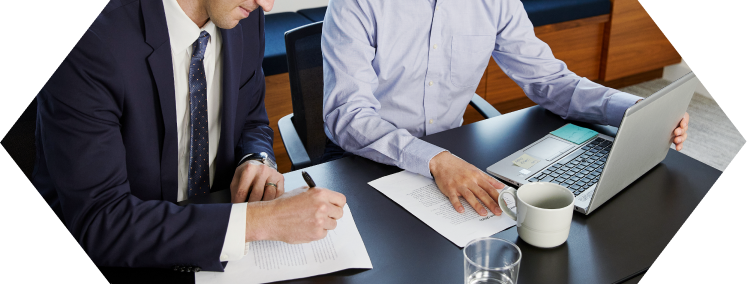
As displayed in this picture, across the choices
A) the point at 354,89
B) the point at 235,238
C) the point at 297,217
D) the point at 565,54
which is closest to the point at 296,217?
the point at 297,217

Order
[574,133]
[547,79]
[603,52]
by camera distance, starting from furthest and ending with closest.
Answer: [603,52] → [547,79] → [574,133]

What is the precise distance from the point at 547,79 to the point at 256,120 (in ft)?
2.82

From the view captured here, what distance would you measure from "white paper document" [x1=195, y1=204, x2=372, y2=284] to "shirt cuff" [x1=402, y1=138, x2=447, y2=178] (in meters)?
0.27

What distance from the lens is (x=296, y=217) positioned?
3.15ft

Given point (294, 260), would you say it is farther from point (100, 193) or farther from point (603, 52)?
point (603, 52)

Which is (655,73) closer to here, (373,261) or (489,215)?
(489,215)

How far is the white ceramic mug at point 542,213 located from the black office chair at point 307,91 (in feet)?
2.27

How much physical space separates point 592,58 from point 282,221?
3134mm

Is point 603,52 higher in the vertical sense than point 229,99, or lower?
lower

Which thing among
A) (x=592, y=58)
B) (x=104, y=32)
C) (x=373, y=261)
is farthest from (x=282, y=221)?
(x=592, y=58)

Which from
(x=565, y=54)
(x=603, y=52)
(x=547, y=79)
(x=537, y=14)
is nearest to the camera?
(x=547, y=79)

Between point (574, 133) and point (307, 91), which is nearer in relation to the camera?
point (574, 133)

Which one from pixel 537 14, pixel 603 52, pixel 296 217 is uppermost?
pixel 296 217

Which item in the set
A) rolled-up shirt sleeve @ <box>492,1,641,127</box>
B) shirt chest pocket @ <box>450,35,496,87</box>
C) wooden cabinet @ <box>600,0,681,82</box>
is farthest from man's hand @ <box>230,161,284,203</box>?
wooden cabinet @ <box>600,0,681,82</box>
